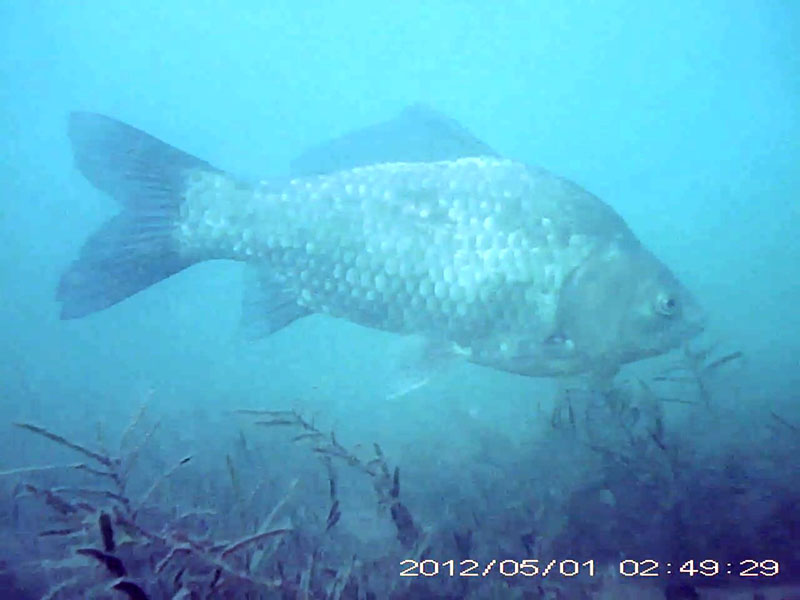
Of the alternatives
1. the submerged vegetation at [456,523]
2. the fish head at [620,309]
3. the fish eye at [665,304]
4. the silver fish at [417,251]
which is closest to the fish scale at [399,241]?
the silver fish at [417,251]

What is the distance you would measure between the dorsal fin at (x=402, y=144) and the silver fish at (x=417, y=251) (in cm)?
3

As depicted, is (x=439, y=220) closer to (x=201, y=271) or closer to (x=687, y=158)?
(x=201, y=271)

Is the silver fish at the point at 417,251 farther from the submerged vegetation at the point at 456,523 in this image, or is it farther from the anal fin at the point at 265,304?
the submerged vegetation at the point at 456,523

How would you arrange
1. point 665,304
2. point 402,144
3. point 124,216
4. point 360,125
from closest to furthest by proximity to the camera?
point 665,304 → point 124,216 → point 402,144 → point 360,125

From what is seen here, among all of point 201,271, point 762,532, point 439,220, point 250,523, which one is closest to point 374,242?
point 439,220

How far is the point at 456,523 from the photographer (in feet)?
14.8

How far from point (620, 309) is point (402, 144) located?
1.92 m

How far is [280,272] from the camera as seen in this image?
482 centimetres

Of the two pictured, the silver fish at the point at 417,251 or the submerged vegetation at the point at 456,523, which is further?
the silver fish at the point at 417,251

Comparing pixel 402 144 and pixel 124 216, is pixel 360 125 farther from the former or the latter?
pixel 124 216

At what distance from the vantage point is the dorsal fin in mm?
4980

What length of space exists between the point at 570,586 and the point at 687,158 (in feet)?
219

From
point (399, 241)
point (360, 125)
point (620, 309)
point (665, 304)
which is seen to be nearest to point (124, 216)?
point (399, 241)

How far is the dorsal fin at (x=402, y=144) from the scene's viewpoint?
16.3 feet
